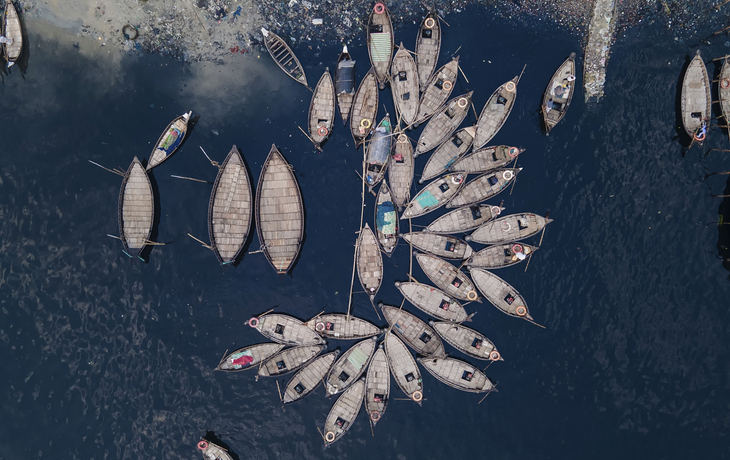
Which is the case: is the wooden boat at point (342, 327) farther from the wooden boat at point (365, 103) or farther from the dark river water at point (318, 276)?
the wooden boat at point (365, 103)

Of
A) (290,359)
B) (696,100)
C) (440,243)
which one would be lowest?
(290,359)

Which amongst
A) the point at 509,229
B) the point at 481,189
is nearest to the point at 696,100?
the point at 509,229

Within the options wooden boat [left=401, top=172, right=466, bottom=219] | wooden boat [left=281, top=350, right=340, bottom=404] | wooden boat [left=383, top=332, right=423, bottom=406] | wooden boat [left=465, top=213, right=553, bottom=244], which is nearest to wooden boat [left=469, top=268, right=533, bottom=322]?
wooden boat [left=465, top=213, right=553, bottom=244]

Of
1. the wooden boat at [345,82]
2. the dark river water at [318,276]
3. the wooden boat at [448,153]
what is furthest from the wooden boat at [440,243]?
the wooden boat at [345,82]

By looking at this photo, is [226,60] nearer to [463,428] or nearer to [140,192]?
[140,192]

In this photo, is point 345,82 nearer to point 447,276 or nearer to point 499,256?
point 447,276

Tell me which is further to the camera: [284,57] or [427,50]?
[427,50]

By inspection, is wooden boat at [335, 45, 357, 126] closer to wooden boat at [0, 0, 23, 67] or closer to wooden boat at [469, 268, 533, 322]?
wooden boat at [469, 268, 533, 322]
